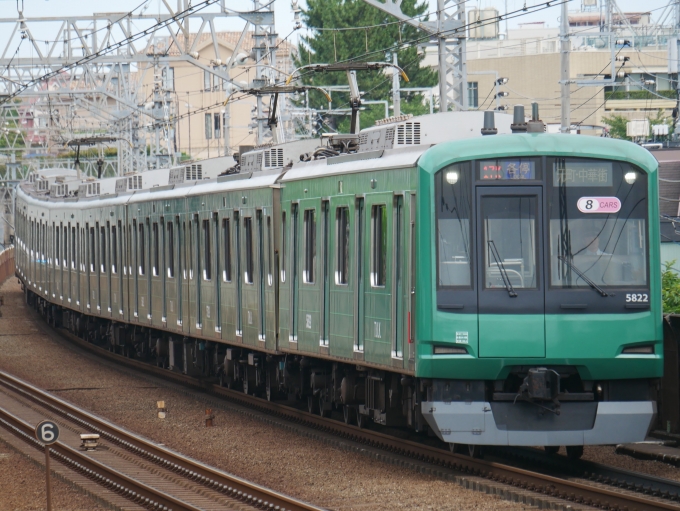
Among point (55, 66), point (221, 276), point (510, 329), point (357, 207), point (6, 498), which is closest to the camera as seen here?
point (510, 329)

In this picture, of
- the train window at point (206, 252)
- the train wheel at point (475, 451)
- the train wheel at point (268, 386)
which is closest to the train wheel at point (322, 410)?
the train wheel at point (268, 386)

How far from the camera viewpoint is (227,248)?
16953mm

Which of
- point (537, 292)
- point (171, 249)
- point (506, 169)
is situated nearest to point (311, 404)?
point (171, 249)

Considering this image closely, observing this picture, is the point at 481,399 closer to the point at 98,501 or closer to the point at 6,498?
the point at 98,501

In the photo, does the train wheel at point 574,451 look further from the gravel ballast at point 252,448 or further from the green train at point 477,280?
the gravel ballast at point 252,448

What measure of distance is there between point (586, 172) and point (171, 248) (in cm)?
1009

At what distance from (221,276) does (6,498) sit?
6.42 m

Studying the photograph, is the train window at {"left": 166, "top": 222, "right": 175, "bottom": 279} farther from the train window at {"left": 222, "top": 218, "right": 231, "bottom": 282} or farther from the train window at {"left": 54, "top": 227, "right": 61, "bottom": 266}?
the train window at {"left": 54, "top": 227, "right": 61, "bottom": 266}

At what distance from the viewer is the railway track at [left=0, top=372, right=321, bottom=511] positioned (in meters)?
10.3

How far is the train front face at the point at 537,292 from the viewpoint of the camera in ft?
34.2

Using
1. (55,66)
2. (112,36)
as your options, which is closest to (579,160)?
(112,36)

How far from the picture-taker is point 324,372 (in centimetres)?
1420

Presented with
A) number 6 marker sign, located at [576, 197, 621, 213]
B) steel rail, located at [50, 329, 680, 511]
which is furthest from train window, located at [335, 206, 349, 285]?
number 6 marker sign, located at [576, 197, 621, 213]

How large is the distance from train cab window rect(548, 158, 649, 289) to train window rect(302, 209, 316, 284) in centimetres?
353
